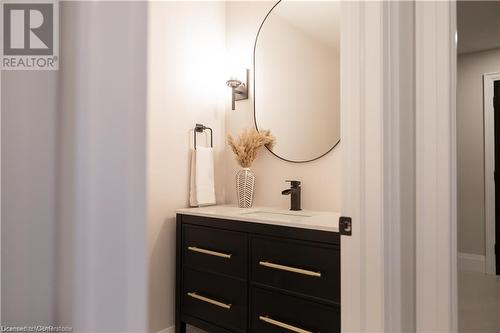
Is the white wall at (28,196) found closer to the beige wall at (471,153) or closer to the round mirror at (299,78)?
the beige wall at (471,153)

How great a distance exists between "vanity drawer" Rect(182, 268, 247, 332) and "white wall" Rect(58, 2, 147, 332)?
143 cm

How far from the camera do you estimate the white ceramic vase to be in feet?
6.99

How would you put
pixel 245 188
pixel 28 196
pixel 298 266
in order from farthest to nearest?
1. pixel 245 188
2. pixel 298 266
3. pixel 28 196

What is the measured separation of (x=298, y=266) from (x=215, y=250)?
0.51 metres

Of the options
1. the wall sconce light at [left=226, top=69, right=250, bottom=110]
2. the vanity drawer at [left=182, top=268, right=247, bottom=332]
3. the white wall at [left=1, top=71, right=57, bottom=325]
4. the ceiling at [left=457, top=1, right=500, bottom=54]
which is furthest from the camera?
the wall sconce light at [left=226, top=69, right=250, bottom=110]

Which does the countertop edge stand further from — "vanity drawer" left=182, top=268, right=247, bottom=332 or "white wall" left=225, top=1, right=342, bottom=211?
"vanity drawer" left=182, top=268, right=247, bottom=332

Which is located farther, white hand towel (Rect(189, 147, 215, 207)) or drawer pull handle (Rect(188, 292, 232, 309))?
white hand towel (Rect(189, 147, 215, 207))

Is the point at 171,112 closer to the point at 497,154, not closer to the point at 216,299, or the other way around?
the point at 216,299

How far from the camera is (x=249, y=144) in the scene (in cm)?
211

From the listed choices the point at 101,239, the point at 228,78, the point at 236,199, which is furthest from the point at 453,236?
→ the point at 228,78

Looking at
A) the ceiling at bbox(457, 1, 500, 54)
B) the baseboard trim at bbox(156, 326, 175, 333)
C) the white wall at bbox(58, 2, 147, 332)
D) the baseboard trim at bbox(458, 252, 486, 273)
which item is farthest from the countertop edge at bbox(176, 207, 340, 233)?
the white wall at bbox(58, 2, 147, 332)

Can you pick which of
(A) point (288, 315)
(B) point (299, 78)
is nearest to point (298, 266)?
(A) point (288, 315)

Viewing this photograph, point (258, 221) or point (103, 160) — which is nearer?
point (103, 160)

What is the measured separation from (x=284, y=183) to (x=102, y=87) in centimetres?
185
